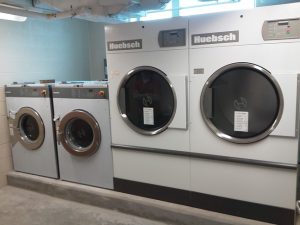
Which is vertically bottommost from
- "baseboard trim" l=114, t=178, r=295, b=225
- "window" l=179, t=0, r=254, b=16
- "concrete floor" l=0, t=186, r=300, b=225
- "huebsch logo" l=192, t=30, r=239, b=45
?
"concrete floor" l=0, t=186, r=300, b=225

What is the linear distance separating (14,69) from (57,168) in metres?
1.46

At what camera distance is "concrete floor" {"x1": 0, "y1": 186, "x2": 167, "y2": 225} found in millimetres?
2822

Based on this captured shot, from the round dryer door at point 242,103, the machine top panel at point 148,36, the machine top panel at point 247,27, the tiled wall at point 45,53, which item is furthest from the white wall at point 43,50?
the round dryer door at point 242,103

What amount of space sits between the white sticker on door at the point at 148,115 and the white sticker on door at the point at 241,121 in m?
0.80

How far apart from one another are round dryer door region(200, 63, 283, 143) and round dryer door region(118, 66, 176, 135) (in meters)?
0.38

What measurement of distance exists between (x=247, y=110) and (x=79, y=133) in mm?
1959

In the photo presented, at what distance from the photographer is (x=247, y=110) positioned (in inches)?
91.2

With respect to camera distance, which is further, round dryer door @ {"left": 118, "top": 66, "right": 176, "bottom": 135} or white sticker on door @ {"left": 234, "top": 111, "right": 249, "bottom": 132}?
round dryer door @ {"left": 118, "top": 66, "right": 176, "bottom": 135}

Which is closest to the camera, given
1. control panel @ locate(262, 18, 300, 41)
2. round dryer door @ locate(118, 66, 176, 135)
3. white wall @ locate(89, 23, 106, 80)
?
control panel @ locate(262, 18, 300, 41)

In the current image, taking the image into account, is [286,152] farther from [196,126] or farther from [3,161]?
[3,161]

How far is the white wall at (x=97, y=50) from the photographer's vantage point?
16.0ft

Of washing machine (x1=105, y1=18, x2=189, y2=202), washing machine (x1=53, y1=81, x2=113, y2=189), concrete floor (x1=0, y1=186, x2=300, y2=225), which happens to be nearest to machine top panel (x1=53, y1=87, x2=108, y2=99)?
washing machine (x1=53, y1=81, x2=113, y2=189)

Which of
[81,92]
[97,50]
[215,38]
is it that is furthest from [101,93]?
[97,50]

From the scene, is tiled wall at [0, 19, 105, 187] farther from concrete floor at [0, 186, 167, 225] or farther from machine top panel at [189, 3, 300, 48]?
machine top panel at [189, 3, 300, 48]
